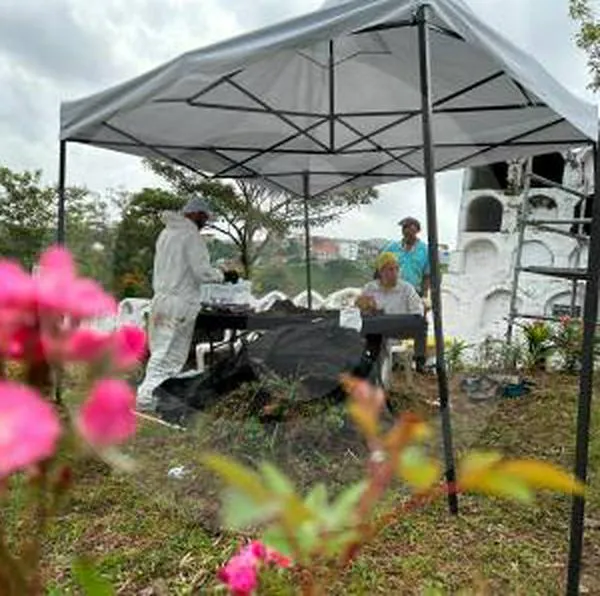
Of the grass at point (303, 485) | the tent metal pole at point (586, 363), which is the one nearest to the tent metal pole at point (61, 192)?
the grass at point (303, 485)

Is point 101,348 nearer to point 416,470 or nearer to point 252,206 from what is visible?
point 416,470

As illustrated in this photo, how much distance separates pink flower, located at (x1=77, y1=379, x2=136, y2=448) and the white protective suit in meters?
3.76

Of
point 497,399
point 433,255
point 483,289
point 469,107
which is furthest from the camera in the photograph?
point 483,289

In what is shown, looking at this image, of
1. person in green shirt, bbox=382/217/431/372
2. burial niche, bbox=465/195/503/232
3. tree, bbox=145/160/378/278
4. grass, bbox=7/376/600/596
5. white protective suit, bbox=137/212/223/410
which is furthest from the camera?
burial niche, bbox=465/195/503/232

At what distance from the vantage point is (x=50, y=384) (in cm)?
29

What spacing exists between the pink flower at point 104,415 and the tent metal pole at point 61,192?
11.2 feet

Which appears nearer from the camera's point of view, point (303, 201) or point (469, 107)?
point (469, 107)

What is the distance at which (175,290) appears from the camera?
4.05 metres

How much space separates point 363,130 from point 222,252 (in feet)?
3.88

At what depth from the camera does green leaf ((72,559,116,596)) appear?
448 millimetres

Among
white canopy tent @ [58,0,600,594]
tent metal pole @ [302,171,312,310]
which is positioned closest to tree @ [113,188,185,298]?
white canopy tent @ [58,0,600,594]

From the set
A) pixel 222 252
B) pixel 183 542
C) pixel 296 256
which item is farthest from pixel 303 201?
pixel 183 542

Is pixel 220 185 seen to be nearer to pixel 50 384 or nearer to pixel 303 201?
pixel 303 201

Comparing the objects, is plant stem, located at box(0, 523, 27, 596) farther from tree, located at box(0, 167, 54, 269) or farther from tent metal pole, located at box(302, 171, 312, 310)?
tent metal pole, located at box(302, 171, 312, 310)
